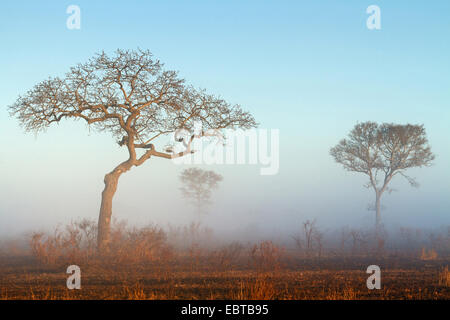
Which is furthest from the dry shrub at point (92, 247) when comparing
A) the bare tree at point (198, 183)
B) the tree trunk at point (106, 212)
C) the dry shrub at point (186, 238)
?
the bare tree at point (198, 183)

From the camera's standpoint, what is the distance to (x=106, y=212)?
14.6m

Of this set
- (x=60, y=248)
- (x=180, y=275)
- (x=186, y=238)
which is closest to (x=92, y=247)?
(x=60, y=248)

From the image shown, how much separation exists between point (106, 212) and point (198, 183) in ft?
86.7

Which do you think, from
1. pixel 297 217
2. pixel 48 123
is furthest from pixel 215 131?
pixel 297 217

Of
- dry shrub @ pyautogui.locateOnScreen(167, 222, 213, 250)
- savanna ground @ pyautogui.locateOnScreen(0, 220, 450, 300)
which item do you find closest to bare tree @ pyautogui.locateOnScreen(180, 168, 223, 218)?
dry shrub @ pyautogui.locateOnScreen(167, 222, 213, 250)

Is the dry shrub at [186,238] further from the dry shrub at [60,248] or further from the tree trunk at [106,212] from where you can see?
the dry shrub at [60,248]

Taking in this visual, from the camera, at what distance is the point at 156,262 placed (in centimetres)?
1305

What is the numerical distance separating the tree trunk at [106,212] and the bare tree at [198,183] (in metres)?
25.8

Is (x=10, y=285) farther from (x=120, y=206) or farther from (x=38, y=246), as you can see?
(x=120, y=206)

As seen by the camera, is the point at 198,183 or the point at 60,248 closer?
the point at 60,248

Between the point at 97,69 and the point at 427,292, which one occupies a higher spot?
the point at 97,69

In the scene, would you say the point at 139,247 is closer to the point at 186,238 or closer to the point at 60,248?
the point at 60,248

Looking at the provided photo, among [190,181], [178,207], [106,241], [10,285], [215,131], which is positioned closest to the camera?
[10,285]

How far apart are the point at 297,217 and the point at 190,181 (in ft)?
130
